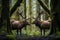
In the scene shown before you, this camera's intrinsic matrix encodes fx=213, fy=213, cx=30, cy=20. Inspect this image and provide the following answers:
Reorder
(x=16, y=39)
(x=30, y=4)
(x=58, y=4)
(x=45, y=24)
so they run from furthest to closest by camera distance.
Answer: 1. (x=30, y=4)
2. (x=45, y=24)
3. (x=16, y=39)
4. (x=58, y=4)

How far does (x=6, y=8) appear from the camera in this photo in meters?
1.57

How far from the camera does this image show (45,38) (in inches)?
59.1

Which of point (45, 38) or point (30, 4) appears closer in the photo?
point (45, 38)

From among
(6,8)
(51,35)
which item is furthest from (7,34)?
(51,35)

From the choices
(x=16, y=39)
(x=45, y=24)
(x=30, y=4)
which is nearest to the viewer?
(x=16, y=39)

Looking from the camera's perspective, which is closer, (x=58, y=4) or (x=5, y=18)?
(x=58, y=4)

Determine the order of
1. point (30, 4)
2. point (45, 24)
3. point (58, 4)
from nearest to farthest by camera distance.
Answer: point (58, 4)
point (45, 24)
point (30, 4)

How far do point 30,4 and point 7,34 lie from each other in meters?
3.98

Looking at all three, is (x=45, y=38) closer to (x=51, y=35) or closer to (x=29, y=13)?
(x=51, y=35)

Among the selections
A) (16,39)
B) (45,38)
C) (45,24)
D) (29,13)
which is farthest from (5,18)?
(29,13)

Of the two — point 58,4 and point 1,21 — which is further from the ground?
point 58,4

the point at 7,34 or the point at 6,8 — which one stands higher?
the point at 6,8

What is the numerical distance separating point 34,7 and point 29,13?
239 millimetres

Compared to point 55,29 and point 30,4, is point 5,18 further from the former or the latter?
point 30,4
